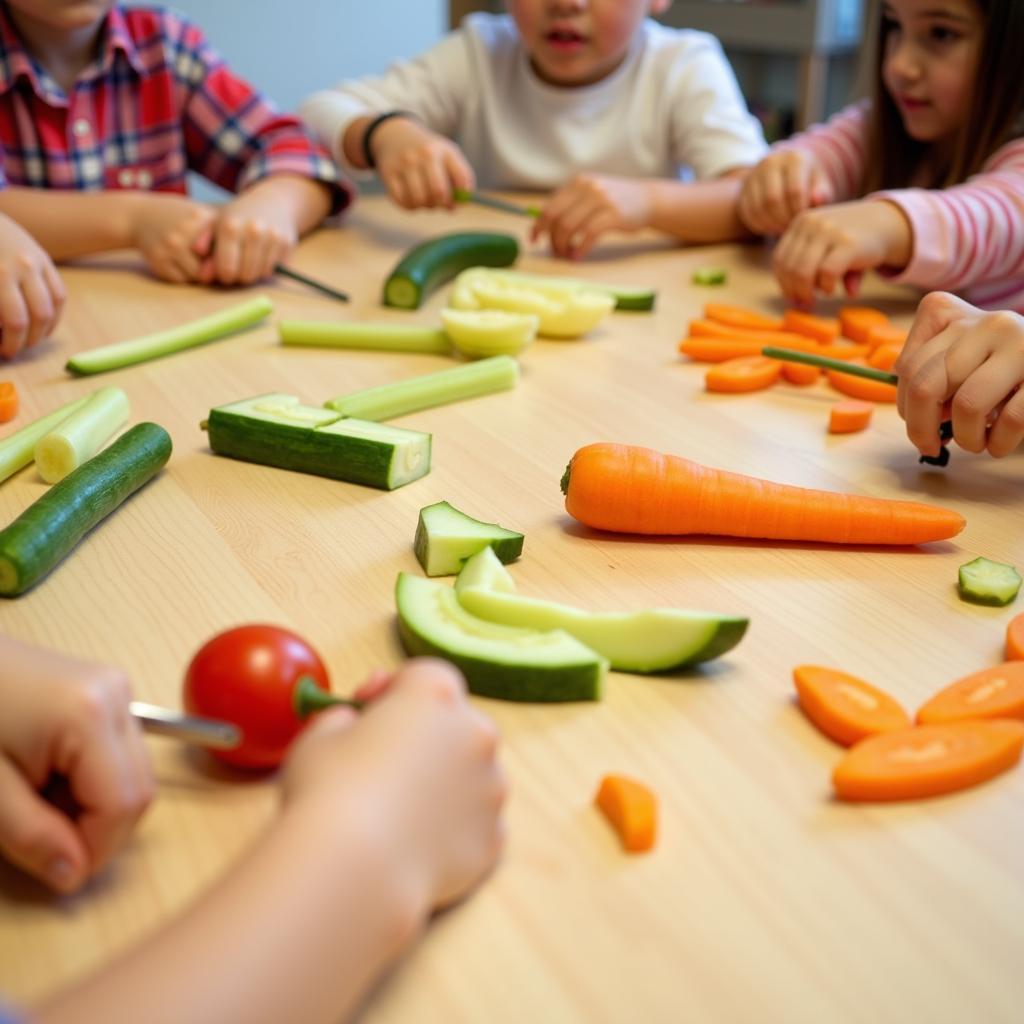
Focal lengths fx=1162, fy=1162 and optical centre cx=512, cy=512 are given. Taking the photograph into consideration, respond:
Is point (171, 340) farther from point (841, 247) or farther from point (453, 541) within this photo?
point (841, 247)

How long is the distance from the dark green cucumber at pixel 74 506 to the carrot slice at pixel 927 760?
0.60 metres

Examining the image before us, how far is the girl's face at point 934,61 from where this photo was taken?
1.73 m

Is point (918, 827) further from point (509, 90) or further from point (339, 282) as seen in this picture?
point (509, 90)

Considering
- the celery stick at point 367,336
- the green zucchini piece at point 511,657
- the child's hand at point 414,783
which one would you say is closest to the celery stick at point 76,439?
the celery stick at point 367,336

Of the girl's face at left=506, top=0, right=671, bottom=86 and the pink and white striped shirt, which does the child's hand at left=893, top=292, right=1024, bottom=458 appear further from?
the girl's face at left=506, top=0, right=671, bottom=86

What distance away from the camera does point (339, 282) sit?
175cm

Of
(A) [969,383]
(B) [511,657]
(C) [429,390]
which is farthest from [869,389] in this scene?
(B) [511,657]

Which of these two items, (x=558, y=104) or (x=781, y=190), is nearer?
(x=781, y=190)

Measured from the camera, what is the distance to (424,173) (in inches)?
78.6

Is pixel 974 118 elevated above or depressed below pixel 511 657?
above

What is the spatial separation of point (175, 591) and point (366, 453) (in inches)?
9.7

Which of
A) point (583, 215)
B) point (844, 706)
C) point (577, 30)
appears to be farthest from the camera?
point (577, 30)

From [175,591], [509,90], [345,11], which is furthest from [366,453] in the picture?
[345,11]

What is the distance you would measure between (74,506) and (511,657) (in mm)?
415
